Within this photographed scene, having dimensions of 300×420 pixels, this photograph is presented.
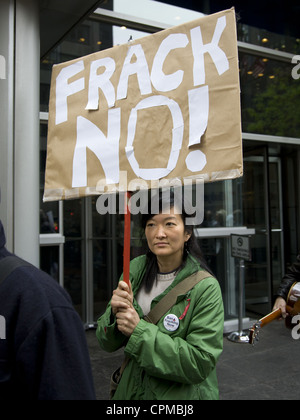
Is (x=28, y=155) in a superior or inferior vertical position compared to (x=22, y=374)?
superior

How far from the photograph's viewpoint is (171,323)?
1.88 meters

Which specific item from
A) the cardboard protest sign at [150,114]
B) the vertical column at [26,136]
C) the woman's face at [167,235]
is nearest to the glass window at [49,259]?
the vertical column at [26,136]

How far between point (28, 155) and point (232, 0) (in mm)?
5150

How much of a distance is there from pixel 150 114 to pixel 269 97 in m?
5.59

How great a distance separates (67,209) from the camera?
6199mm

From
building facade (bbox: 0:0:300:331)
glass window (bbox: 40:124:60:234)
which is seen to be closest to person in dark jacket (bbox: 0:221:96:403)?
building facade (bbox: 0:0:300:331)

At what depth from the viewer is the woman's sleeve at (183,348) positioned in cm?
175

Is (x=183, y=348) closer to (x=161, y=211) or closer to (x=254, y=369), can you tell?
(x=161, y=211)

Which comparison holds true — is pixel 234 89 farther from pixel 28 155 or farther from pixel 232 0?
pixel 232 0

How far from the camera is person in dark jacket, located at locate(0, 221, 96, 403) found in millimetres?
1041

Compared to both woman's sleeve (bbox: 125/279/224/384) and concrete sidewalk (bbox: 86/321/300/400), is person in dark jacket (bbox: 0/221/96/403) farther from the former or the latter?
concrete sidewalk (bbox: 86/321/300/400)

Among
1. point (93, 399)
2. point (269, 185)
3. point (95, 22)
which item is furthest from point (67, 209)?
point (93, 399)
